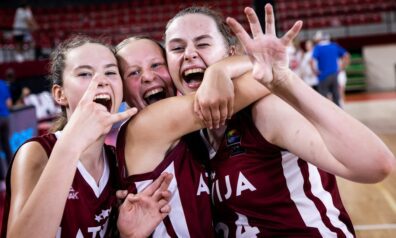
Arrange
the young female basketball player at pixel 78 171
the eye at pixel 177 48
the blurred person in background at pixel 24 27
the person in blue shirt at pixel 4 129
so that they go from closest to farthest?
1. the young female basketball player at pixel 78 171
2. the eye at pixel 177 48
3. the person in blue shirt at pixel 4 129
4. the blurred person in background at pixel 24 27

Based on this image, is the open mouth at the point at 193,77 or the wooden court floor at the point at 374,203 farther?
the wooden court floor at the point at 374,203

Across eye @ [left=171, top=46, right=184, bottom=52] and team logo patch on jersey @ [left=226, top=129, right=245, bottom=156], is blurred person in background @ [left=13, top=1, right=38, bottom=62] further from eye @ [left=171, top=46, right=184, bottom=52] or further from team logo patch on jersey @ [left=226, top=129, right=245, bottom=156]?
team logo patch on jersey @ [left=226, top=129, right=245, bottom=156]

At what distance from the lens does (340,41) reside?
1458 centimetres

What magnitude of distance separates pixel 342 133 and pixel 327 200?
0.47 metres

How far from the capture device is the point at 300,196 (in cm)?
172

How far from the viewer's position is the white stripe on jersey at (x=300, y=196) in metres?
1.70

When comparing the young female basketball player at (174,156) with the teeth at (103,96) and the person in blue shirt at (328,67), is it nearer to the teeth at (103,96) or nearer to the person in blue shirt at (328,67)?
the teeth at (103,96)

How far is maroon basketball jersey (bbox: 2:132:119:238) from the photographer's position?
1.73 m

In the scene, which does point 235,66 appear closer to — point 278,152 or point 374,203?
point 278,152

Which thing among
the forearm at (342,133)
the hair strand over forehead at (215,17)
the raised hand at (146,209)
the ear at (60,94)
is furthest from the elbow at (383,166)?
the ear at (60,94)

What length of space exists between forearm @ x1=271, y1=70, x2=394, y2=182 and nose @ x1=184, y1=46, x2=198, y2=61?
65cm

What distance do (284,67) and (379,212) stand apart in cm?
339

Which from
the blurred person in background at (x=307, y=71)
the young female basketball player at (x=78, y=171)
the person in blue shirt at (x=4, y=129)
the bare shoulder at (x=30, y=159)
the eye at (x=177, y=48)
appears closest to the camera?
the young female basketball player at (x=78, y=171)

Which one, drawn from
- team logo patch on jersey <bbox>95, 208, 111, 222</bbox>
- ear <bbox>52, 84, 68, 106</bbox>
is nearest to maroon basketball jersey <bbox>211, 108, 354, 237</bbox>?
team logo patch on jersey <bbox>95, 208, 111, 222</bbox>
